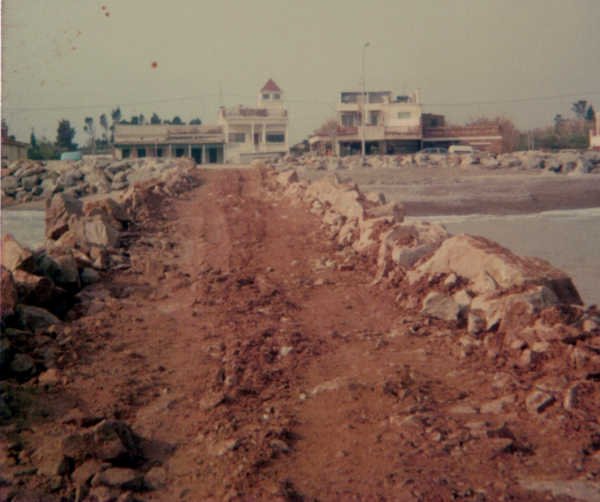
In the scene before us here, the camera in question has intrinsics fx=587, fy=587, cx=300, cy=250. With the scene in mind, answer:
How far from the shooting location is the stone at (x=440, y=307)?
16.6ft

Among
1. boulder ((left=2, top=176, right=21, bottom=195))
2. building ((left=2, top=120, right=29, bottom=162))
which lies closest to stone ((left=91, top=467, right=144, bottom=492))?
boulder ((left=2, top=176, right=21, bottom=195))

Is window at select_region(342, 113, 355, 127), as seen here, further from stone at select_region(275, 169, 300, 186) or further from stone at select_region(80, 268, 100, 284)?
→ stone at select_region(80, 268, 100, 284)

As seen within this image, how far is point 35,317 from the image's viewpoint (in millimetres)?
4941

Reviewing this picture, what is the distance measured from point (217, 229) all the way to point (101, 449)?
6.66 m

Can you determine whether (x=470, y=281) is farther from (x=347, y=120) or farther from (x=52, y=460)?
(x=347, y=120)

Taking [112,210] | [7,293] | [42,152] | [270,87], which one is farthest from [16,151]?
[7,293]

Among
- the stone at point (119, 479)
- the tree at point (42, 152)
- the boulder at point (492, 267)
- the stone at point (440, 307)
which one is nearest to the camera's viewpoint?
the stone at point (119, 479)

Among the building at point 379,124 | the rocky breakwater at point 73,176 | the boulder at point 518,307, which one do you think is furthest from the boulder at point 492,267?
the building at point 379,124

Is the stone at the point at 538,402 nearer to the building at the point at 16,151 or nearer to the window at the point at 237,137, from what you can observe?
the building at the point at 16,151

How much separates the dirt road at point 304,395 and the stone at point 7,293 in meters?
0.62

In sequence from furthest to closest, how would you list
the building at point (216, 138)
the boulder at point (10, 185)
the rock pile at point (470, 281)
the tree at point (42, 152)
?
the building at point (216, 138)
the tree at point (42, 152)
the boulder at point (10, 185)
the rock pile at point (470, 281)

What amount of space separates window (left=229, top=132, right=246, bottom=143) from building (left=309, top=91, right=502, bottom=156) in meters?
6.52

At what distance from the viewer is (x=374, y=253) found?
715cm

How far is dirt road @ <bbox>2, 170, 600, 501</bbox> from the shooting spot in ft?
9.42
